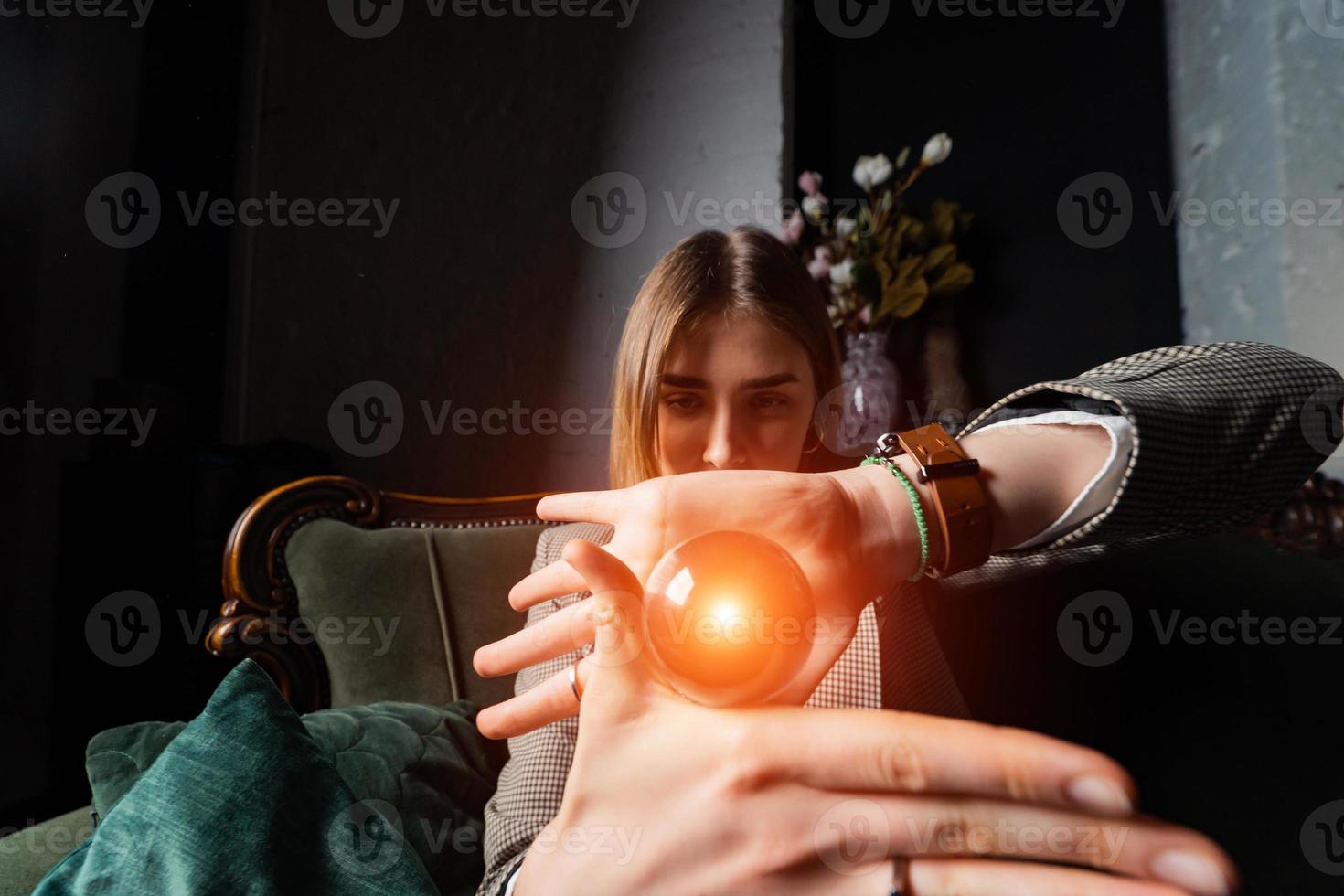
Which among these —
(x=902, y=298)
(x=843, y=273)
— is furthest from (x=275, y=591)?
(x=902, y=298)

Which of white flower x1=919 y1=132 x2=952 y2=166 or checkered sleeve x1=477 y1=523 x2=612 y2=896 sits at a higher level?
white flower x1=919 y1=132 x2=952 y2=166

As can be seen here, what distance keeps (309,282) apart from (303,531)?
143 centimetres

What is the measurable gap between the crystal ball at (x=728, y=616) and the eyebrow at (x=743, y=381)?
0.69 meters

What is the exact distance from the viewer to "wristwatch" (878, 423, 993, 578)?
1.93ft

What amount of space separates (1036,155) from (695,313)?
125 cm

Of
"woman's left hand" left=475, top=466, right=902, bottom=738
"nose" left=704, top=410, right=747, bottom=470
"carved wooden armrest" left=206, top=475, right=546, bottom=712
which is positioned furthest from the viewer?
"carved wooden armrest" left=206, top=475, right=546, bottom=712

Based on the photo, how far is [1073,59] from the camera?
5.89ft

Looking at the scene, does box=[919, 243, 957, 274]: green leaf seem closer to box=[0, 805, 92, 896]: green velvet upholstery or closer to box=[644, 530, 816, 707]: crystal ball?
box=[644, 530, 816, 707]: crystal ball

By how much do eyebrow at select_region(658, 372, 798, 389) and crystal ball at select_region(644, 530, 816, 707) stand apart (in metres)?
0.69

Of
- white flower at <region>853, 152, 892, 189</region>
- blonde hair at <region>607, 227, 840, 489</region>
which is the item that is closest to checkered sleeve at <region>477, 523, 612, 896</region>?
blonde hair at <region>607, 227, 840, 489</region>

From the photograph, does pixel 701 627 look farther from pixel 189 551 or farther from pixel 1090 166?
pixel 189 551

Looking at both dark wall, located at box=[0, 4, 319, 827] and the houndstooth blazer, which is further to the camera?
dark wall, located at box=[0, 4, 319, 827]

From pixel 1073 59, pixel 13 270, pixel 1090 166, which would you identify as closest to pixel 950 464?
pixel 1090 166

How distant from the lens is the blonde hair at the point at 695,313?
1.15 meters
